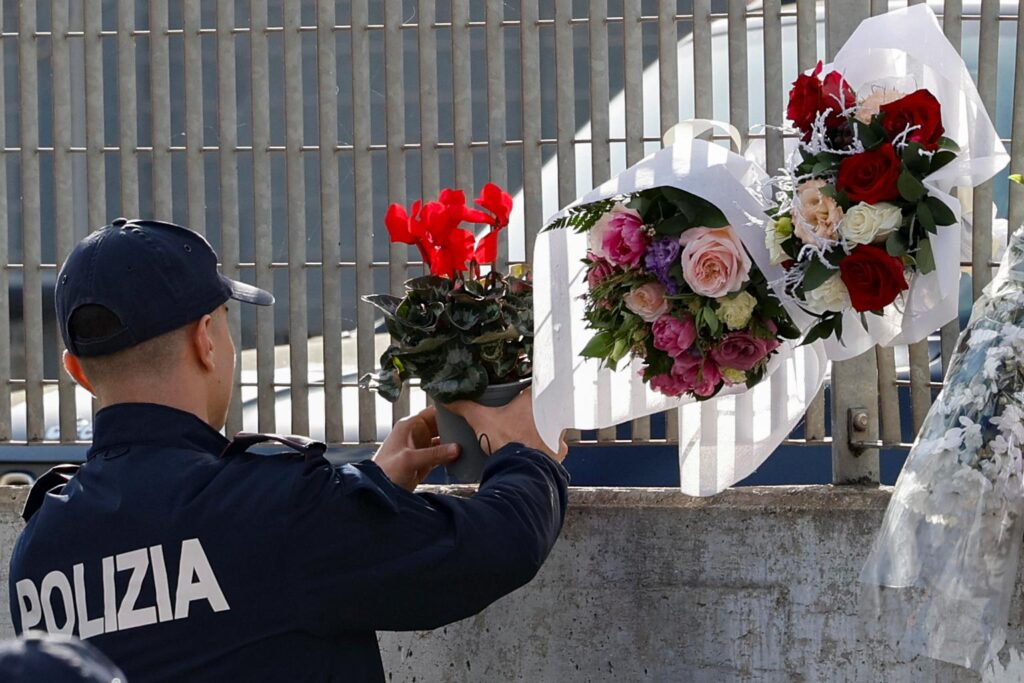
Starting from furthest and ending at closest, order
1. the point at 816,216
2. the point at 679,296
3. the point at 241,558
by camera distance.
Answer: the point at 679,296 → the point at 816,216 → the point at 241,558

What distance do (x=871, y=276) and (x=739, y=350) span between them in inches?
11.1

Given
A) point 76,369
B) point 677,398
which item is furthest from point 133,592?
point 677,398

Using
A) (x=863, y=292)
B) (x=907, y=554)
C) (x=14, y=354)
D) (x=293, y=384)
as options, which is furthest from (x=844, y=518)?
(x=14, y=354)

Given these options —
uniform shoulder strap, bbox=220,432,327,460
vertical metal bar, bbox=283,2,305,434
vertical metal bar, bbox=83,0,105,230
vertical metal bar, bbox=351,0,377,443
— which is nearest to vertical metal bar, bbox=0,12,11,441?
vertical metal bar, bbox=83,0,105,230

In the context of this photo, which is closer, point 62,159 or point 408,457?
point 408,457

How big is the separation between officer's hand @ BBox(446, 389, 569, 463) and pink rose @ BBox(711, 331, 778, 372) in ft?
1.16

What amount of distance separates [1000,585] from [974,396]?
31 cm

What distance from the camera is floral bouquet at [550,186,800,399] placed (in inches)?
95.9

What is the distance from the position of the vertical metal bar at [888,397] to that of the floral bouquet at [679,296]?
687mm

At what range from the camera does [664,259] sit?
2447 millimetres

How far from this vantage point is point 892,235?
7.66 feet

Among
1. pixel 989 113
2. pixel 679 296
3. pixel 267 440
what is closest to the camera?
pixel 267 440

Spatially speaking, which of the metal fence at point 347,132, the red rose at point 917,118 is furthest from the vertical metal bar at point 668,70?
the red rose at point 917,118

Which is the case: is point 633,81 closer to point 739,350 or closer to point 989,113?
point 989,113
